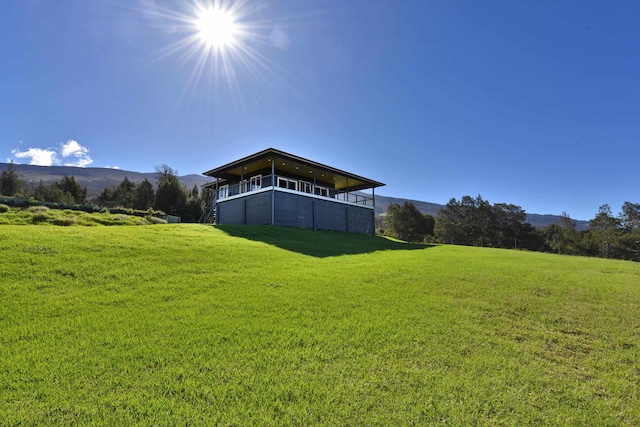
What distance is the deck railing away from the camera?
23.3 m

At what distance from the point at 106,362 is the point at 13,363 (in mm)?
1052

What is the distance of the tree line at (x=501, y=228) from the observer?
52.7 m

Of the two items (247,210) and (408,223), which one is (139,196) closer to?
(247,210)

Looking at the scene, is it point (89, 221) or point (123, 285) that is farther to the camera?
point (89, 221)

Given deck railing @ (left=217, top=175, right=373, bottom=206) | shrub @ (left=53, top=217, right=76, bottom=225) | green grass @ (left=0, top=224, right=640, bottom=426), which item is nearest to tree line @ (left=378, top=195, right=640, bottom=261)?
deck railing @ (left=217, top=175, right=373, bottom=206)

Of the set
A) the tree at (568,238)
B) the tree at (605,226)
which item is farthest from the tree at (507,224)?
the tree at (605,226)

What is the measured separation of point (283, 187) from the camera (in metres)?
23.9

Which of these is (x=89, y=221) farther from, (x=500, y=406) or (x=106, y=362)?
(x=500, y=406)

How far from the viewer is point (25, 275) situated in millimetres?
6637

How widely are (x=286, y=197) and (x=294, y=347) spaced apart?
19.3 metres

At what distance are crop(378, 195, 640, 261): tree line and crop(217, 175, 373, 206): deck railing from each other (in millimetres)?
28948

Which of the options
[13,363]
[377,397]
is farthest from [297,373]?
[13,363]

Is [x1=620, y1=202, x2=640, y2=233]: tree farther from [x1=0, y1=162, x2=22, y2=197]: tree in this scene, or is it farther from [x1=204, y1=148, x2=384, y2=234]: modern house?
[x1=0, y1=162, x2=22, y2=197]: tree

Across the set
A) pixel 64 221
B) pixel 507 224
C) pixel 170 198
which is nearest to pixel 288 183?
pixel 64 221
